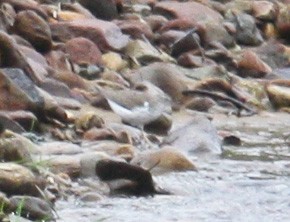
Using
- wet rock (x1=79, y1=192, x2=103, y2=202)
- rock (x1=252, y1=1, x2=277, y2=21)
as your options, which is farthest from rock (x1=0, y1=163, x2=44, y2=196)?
rock (x1=252, y1=1, x2=277, y2=21)

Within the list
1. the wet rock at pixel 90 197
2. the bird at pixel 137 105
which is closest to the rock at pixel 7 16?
the bird at pixel 137 105

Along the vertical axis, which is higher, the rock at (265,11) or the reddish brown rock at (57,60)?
the reddish brown rock at (57,60)

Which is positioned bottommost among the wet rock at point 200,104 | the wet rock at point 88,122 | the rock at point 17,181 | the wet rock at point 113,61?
the wet rock at point 113,61

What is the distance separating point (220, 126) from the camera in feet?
19.2

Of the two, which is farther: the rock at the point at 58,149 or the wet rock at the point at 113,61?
the wet rock at the point at 113,61

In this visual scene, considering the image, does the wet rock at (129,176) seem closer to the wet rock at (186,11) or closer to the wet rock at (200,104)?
the wet rock at (200,104)

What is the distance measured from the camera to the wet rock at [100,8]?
774 centimetres

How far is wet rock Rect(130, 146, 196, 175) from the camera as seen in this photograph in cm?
445

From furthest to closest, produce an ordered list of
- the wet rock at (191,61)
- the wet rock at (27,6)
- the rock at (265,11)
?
the rock at (265,11) → the wet rock at (191,61) → the wet rock at (27,6)

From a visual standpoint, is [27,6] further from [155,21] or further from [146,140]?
[146,140]

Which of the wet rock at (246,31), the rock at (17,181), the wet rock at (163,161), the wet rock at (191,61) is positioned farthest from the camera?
the wet rock at (246,31)

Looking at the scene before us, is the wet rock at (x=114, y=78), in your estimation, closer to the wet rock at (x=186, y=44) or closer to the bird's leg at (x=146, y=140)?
the wet rock at (x=186, y=44)

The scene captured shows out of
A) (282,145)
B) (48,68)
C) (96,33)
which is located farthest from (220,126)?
(96,33)

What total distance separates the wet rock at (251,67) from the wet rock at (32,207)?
4.26 meters
